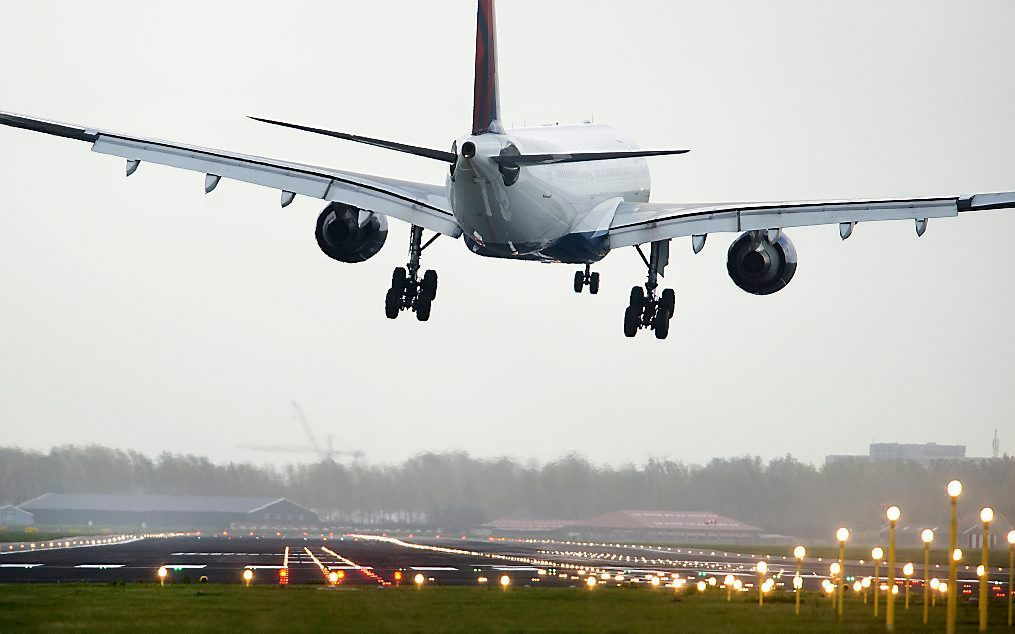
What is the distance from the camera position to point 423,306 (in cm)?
5197

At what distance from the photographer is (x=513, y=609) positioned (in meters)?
40.3

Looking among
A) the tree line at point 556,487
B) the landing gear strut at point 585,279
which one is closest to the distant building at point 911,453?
the tree line at point 556,487

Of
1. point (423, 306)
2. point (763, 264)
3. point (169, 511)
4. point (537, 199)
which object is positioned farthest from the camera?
point (169, 511)

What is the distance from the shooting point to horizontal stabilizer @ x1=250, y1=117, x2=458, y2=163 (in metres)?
39.2

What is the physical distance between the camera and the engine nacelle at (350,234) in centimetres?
5119

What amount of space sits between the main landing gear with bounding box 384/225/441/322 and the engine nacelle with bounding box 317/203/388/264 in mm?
1090

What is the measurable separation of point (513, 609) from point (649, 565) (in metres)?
32.5

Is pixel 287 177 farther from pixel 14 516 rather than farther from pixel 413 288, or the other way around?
pixel 14 516

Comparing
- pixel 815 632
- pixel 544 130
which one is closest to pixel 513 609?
pixel 815 632

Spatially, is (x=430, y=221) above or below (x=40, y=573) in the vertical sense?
above

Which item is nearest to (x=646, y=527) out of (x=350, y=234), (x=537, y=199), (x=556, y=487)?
(x=556, y=487)

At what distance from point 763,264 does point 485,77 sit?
11300mm

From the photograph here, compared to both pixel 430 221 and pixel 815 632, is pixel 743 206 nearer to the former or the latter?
pixel 430 221

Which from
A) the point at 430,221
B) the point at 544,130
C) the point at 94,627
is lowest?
the point at 94,627
